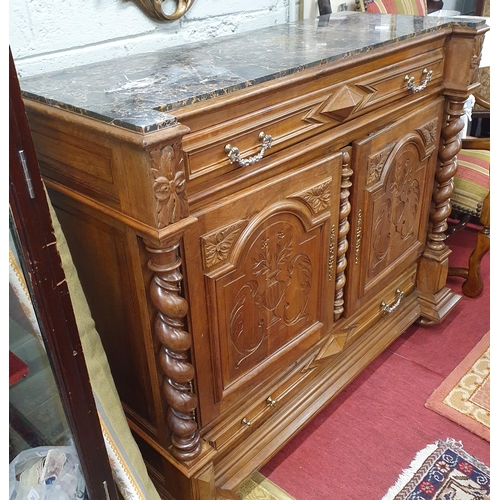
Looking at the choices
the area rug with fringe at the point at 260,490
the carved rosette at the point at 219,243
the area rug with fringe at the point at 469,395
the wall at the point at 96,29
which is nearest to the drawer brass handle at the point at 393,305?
the area rug with fringe at the point at 469,395

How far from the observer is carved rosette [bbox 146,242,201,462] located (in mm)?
1038

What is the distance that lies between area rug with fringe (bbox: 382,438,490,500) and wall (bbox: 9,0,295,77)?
1408mm

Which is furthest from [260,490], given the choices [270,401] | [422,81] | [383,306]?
[422,81]

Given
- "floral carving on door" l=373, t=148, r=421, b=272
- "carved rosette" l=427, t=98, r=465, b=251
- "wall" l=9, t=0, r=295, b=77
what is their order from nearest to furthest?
1. "wall" l=9, t=0, r=295, b=77
2. "floral carving on door" l=373, t=148, r=421, b=272
3. "carved rosette" l=427, t=98, r=465, b=251

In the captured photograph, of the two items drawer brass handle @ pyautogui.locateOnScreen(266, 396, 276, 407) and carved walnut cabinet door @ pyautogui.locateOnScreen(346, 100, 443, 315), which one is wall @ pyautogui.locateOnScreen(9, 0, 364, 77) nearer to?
carved walnut cabinet door @ pyautogui.locateOnScreen(346, 100, 443, 315)

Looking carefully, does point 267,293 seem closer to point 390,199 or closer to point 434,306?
point 390,199

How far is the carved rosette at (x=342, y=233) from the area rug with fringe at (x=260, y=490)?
1.71ft

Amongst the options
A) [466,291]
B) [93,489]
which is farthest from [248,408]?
[466,291]

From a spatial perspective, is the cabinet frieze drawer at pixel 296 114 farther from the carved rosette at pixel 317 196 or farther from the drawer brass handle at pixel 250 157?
the carved rosette at pixel 317 196

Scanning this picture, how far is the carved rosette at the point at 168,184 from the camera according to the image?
0.90 meters

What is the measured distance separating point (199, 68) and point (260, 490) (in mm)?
1135

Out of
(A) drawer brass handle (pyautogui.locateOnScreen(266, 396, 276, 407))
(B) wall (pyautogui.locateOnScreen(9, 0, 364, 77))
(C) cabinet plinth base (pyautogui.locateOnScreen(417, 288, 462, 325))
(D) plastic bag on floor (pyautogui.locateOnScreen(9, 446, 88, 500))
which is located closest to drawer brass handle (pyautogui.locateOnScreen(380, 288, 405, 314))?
(C) cabinet plinth base (pyautogui.locateOnScreen(417, 288, 462, 325))
